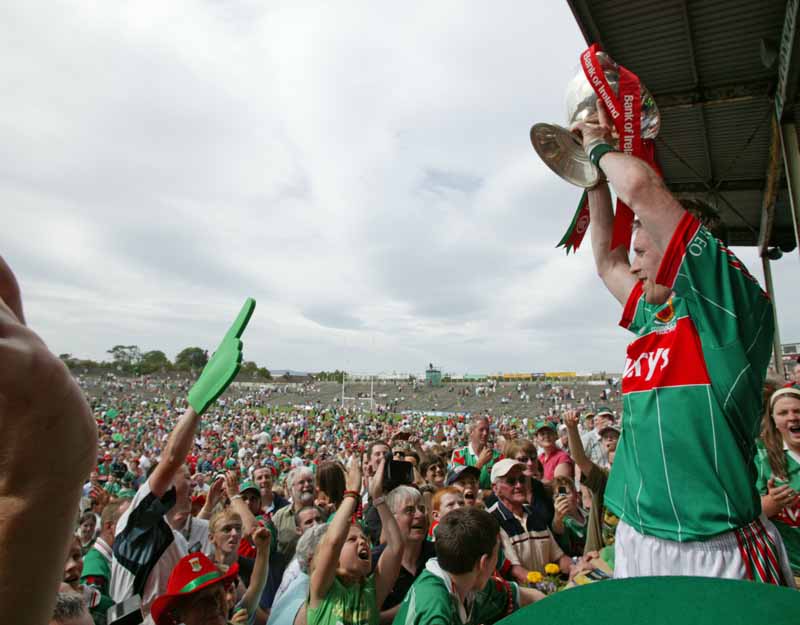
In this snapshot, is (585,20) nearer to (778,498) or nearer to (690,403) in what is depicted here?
(778,498)

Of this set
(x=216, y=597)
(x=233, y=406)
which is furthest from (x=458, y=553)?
(x=233, y=406)

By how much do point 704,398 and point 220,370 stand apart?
1.87 m

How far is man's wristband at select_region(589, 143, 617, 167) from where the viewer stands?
2068 millimetres

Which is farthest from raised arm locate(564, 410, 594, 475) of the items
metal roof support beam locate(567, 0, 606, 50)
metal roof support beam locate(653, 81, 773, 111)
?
metal roof support beam locate(653, 81, 773, 111)

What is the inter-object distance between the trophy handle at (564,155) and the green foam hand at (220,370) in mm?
1731

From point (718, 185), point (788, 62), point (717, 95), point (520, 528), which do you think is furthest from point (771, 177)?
point (520, 528)

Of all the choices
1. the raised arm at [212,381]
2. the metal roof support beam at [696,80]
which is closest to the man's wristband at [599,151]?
the raised arm at [212,381]

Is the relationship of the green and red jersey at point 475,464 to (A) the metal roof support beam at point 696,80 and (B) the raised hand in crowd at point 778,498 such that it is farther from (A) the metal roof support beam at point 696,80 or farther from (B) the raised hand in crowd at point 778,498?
(A) the metal roof support beam at point 696,80

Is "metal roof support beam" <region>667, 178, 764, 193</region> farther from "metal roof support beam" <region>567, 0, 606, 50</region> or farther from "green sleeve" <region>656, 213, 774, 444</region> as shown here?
"green sleeve" <region>656, 213, 774, 444</region>

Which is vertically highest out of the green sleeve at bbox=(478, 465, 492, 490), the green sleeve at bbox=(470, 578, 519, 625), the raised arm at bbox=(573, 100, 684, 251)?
the raised arm at bbox=(573, 100, 684, 251)

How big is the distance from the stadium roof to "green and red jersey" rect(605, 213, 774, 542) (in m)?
6.29

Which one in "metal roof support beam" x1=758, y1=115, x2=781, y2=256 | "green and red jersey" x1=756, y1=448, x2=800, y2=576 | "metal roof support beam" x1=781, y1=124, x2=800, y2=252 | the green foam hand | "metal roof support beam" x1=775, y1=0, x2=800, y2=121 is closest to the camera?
the green foam hand

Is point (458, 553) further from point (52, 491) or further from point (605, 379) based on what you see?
point (605, 379)

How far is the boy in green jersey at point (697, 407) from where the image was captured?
1.77m
